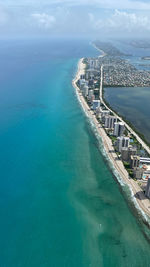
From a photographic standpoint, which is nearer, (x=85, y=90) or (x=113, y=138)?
(x=113, y=138)

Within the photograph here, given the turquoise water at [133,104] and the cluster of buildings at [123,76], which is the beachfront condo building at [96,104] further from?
the cluster of buildings at [123,76]

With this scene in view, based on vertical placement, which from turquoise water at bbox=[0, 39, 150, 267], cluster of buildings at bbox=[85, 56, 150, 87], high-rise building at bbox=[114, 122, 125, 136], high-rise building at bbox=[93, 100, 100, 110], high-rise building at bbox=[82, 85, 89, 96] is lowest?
turquoise water at bbox=[0, 39, 150, 267]

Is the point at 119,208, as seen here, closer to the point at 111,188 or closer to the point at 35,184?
the point at 111,188

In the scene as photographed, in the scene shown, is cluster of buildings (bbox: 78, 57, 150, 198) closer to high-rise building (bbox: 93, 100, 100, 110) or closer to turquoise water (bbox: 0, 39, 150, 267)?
high-rise building (bbox: 93, 100, 100, 110)

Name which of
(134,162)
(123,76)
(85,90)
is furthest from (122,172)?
(123,76)

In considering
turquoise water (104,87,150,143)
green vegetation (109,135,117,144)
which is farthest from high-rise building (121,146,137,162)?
turquoise water (104,87,150,143)

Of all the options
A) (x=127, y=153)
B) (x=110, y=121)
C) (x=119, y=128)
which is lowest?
(x=127, y=153)

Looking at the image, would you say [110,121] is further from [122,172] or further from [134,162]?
[122,172]

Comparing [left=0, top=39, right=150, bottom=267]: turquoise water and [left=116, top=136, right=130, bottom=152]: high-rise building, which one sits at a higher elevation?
[left=116, top=136, right=130, bottom=152]: high-rise building
